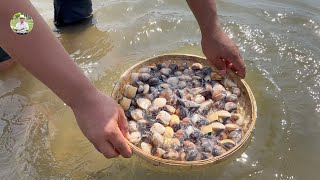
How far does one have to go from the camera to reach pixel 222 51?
198 centimetres

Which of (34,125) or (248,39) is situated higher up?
(248,39)

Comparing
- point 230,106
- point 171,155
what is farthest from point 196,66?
point 171,155

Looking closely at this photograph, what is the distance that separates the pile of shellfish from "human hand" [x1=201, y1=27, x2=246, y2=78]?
0.12 meters

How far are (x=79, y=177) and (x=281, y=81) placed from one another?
1.33 m

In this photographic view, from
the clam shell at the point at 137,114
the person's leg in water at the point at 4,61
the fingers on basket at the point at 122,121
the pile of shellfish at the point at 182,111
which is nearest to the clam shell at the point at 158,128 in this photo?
the pile of shellfish at the point at 182,111

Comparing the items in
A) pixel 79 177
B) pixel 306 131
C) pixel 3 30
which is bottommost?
pixel 79 177

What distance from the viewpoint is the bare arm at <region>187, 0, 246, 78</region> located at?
1.97 metres

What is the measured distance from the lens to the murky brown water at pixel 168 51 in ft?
6.24

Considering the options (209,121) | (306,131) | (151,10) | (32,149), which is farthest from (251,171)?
(151,10)

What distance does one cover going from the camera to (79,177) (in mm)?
1872

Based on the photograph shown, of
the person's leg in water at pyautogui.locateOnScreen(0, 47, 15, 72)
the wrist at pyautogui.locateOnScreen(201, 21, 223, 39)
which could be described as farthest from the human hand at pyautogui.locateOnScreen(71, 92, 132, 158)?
the person's leg in water at pyautogui.locateOnScreen(0, 47, 15, 72)

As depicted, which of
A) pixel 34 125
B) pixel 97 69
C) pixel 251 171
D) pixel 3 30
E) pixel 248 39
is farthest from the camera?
pixel 248 39

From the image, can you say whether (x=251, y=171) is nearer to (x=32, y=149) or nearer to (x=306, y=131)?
(x=306, y=131)

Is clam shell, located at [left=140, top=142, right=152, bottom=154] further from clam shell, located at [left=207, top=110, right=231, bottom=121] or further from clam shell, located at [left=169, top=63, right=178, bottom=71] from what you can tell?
clam shell, located at [left=169, top=63, right=178, bottom=71]
